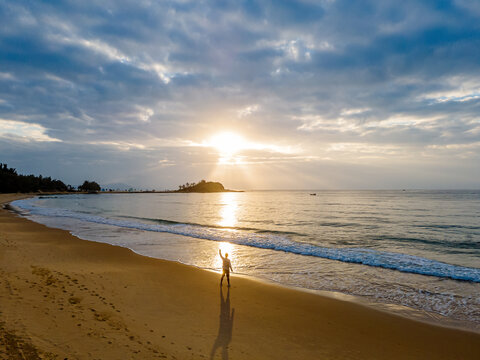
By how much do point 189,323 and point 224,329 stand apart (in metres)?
1.20

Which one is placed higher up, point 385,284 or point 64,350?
point 64,350

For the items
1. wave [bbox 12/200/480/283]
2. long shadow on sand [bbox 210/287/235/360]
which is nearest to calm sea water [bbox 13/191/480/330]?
wave [bbox 12/200/480/283]

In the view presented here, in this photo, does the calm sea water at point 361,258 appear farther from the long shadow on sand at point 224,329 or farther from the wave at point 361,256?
the long shadow on sand at point 224,329

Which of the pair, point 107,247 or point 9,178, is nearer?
point 107,247

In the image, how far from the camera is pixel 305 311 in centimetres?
1027

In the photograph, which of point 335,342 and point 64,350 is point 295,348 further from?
point 64,350

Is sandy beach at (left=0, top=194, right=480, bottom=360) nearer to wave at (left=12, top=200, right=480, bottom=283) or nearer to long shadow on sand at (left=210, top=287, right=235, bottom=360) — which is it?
long shadow on sand at (left=210, top=287, right=235, bottom=360)

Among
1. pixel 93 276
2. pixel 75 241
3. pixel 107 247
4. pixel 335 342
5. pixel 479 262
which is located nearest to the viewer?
pixel 335 342

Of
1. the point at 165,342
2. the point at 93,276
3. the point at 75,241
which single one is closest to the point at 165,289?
the point at 93,276

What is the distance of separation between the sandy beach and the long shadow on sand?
0.03 metres

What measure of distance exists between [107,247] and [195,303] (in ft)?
46.2

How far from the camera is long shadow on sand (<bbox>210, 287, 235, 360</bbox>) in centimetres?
734

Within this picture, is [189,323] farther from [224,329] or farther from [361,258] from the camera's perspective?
[361,258]

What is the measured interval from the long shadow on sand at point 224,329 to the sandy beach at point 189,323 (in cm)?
3
